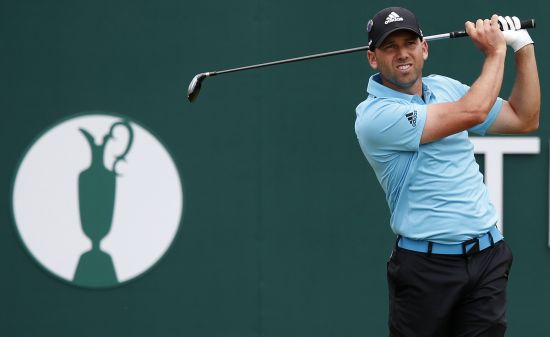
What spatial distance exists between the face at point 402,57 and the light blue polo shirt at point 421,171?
6 centimetres

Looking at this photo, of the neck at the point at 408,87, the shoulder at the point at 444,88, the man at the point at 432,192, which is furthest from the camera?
the shoulder at the point at 444,88

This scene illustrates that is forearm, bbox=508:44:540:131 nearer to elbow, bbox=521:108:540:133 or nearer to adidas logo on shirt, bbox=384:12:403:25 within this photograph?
elbow, bbox=521:108:540:133

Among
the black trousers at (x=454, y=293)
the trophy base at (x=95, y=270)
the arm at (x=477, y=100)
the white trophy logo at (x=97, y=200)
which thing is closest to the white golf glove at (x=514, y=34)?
the arm at (x=477, y=100)

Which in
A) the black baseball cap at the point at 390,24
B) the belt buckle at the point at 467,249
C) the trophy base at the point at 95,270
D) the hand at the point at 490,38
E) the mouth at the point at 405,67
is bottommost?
the trophy base at the point at 95,270

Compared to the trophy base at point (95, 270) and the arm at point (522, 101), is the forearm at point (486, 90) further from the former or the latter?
the trophy base at point (95, 270)

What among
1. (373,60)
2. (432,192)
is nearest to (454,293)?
(432,192)

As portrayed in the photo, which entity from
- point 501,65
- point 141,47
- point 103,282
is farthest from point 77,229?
point 501,65

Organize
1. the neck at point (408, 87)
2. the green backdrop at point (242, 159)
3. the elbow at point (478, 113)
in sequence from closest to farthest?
1. the elbow at point (478, 113)
2. the neck at point (408, 87)
3. the green backdrop at point (242, 159)

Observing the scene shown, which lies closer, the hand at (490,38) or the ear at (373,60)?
the hand at (490,38)

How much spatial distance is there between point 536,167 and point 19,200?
2.21 metres

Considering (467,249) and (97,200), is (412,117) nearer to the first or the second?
(467,249)

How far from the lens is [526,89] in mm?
3670

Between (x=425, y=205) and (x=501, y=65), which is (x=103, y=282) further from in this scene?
(x=501, y=65)

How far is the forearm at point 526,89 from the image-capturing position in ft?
11.9
